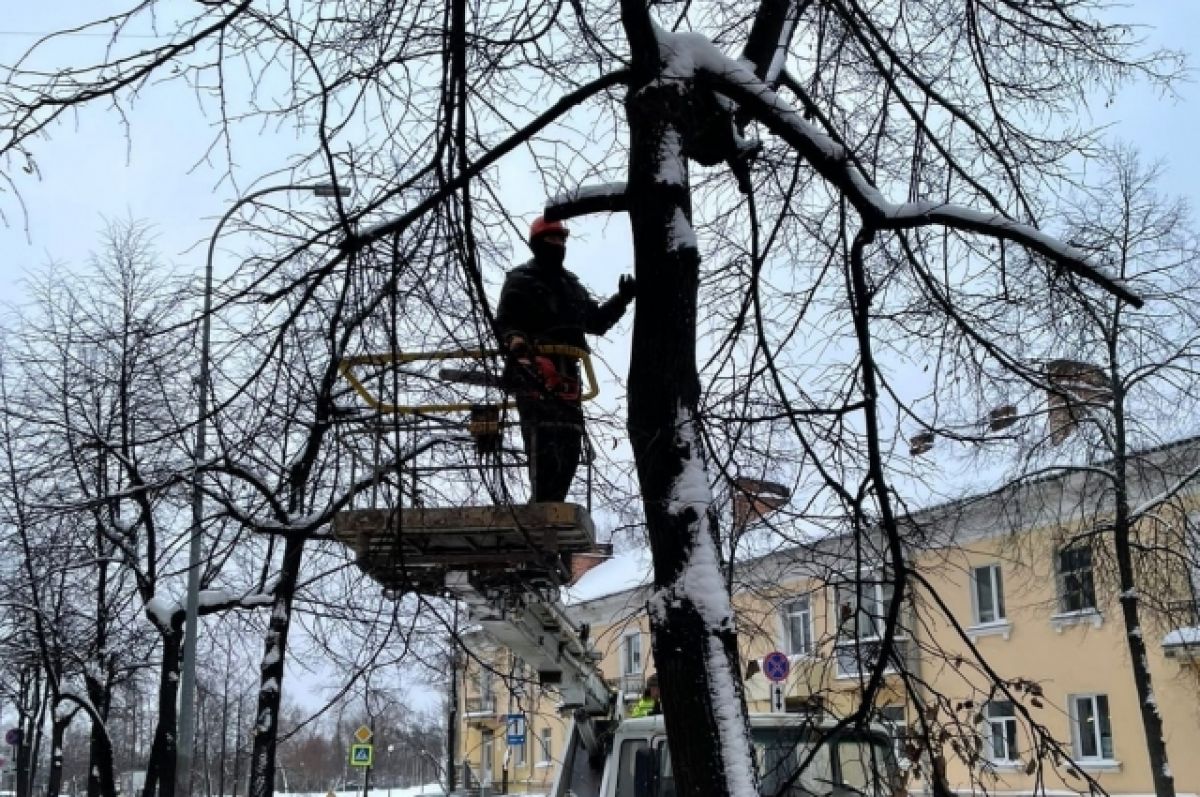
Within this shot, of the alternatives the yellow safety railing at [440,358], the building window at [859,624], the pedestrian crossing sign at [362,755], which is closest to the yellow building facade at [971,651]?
the building window at [859,624]

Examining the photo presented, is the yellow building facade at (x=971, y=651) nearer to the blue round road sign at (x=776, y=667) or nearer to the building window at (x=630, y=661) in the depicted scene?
the building window at (x=630, y=661)

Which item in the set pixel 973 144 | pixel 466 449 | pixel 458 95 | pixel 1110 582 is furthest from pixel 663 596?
pixel 1110 582

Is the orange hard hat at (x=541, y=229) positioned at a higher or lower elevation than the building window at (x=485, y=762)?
higher

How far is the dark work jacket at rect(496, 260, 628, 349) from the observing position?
18.7 feet

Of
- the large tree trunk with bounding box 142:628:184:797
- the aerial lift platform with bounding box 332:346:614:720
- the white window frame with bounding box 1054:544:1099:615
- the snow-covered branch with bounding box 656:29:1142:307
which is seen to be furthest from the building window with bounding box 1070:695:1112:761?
the snow-covered branch with bounding box 656:29:1142:307

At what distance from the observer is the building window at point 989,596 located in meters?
23.9

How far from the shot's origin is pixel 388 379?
5.59 metres

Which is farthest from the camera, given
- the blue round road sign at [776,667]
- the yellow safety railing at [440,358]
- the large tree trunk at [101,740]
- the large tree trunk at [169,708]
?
the large tree trunk at [101,740]

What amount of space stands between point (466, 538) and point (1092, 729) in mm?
19266

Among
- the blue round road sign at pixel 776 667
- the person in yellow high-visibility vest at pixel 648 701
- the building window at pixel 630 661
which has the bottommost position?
the person in yellow high-visibility vest at pixel 648 701

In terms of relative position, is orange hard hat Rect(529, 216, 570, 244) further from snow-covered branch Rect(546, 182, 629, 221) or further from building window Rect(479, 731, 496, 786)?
building window Rect(479, 731, 496, 786)

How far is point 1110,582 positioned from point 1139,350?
9347 millimetres

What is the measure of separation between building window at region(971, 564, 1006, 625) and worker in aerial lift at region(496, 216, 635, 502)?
19.7 metres

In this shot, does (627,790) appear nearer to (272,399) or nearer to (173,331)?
(272,399)
